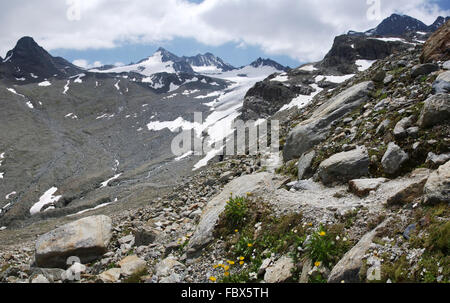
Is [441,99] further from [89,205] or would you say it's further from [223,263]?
[89,205]

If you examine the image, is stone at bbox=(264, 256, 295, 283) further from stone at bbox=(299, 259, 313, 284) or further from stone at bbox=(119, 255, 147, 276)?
stone at bbox=(119, 255, 147, 276)

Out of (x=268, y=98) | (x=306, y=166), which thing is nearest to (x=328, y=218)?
(x=306, y=166)

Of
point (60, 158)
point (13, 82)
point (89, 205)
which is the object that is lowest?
point (89, 205)

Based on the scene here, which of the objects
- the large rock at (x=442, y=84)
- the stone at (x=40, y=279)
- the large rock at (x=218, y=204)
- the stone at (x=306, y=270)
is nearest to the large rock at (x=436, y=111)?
the large rock at (x=442, y=84)

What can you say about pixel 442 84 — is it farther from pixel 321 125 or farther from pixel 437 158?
pixel 321 125

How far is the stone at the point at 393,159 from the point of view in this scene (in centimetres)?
982

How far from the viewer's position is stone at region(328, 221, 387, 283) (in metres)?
6.54

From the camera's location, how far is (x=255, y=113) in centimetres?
7462

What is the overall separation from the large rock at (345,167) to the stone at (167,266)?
21.1 ft

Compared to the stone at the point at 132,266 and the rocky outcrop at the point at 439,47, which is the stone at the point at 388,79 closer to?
the rocky outcrop at the point at 439,47

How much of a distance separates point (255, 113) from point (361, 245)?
2708 inches

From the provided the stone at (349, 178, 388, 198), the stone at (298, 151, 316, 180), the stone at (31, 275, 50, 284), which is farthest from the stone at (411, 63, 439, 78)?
the stone at (31, 275, 50, 284)

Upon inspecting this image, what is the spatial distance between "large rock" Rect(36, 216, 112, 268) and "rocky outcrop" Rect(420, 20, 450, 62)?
63.9 feet
